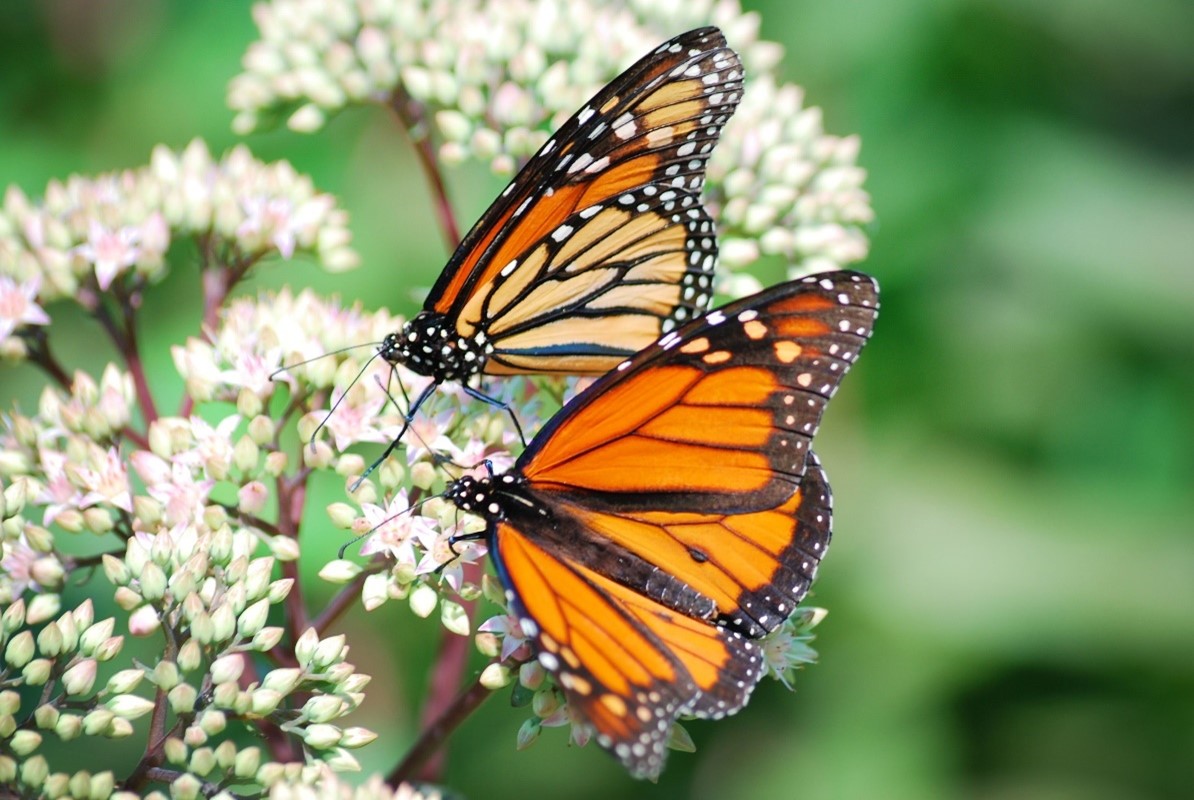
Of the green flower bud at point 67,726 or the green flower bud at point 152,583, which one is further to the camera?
the green flower bud at point 152,583

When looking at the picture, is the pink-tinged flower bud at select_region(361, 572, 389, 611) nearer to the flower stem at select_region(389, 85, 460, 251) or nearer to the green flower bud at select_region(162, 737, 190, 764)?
the green flower bud at select_region(162, 737, 190, 764)

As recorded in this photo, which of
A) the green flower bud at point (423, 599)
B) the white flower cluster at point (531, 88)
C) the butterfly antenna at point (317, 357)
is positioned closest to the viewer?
the green flower bud at point (423, 599)

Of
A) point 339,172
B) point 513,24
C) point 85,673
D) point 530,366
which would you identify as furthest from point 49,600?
point 339,172

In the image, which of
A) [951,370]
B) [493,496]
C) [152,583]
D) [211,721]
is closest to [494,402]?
[493,496]

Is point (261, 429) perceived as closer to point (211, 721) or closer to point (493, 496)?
point (493, 496)

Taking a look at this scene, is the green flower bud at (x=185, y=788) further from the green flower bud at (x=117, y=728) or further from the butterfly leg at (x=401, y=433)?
the butterfly leg at (x=401, y=433)

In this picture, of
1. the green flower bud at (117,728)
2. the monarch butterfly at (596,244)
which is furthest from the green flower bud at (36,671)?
the monarch butterfly at (596,244)

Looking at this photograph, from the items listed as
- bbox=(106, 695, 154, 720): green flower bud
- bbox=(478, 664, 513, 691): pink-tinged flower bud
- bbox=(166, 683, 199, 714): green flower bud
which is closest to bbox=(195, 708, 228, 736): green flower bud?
bbox=(166, 683, 199, 714): green flower bud
